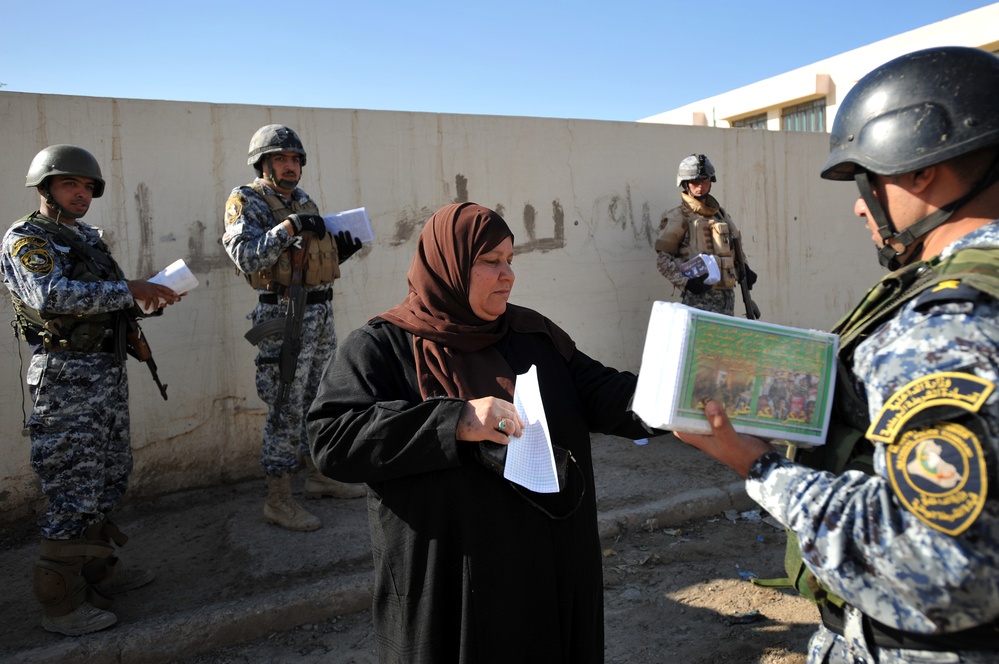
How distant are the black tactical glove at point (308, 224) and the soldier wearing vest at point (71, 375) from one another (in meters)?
0.92

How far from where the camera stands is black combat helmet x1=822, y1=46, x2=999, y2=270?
4.60ft

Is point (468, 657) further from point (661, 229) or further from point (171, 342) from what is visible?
point (661, 229)

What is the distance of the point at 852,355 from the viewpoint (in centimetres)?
147

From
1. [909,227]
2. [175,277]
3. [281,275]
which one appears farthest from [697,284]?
[909,227]

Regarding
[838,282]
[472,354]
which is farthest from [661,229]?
[472,354]

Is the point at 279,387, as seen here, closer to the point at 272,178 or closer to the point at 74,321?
the point at 74,321

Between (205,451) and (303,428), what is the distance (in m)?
0.90

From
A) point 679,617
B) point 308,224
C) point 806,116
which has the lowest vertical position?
point 679,617

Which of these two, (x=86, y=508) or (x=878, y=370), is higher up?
(x=878, y=370)

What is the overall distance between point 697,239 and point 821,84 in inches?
543

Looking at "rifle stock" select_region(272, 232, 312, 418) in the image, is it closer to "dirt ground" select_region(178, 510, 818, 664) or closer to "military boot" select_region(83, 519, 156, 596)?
"military boot" select_region(83, 519, 156, 596)

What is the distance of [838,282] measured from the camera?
27.7ft

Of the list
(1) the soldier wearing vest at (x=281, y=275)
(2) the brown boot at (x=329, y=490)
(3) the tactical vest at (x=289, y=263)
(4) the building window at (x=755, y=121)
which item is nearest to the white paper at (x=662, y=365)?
(1) the soldier wearing vest at (x=281, y=275)

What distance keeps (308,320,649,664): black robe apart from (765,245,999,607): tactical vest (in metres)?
0.69
